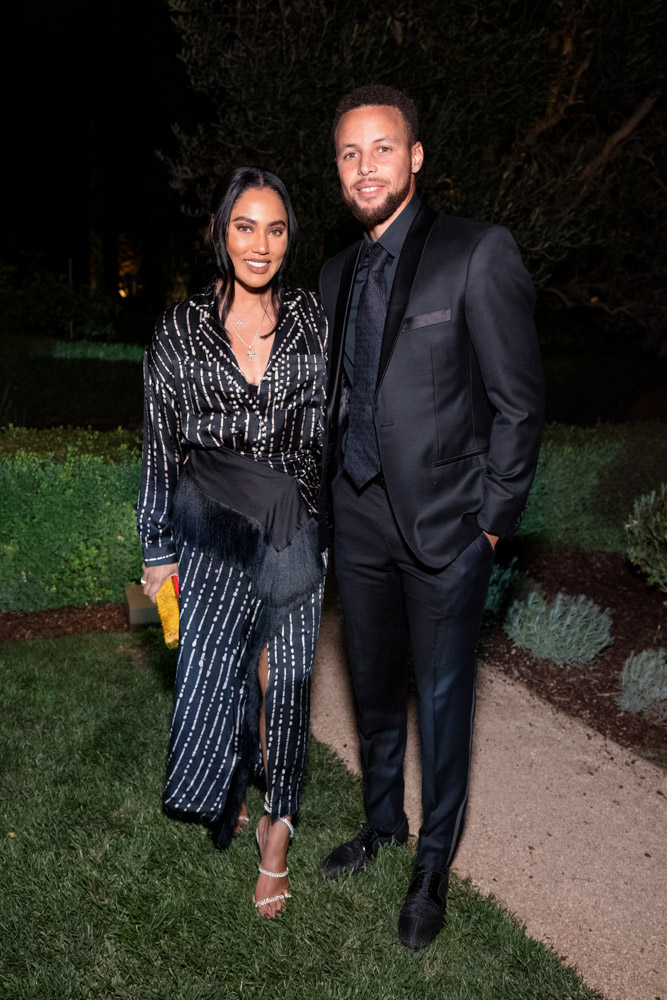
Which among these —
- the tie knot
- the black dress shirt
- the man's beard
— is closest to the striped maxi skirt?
the black dress shirt

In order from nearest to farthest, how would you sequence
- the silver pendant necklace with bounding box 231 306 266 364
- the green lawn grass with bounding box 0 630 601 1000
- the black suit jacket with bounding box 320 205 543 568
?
1. the black suit jacket with bounding box 320 205 543 568
2. the green lawn grass with bounding box 0 630 601 1000
3. the silver pendant necklace with bounding box 231 306 266 364

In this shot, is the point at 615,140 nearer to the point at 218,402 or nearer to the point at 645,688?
the point at 645,688

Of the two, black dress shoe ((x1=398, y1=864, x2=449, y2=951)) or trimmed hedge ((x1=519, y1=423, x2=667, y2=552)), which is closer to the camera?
black dress shoe ((x1=398, y1=864, x2=449, y2=951))

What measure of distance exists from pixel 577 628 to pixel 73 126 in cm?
3702

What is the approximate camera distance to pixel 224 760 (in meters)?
3.10

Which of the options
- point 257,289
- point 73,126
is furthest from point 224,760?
point 73,126

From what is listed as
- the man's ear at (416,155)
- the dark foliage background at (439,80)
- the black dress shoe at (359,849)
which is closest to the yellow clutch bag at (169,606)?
the black dress shoe at (359,849)

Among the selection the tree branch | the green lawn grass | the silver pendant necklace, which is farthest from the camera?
the tree branch

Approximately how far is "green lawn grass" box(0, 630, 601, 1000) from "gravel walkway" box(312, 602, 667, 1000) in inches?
6.4

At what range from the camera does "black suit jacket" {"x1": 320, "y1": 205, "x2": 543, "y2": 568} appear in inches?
105

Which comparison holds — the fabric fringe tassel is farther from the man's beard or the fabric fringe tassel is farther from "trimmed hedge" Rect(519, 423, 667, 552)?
"trimmed hedge" Rect(519, 423, 667, 552)

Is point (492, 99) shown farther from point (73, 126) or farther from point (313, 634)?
point (73, 126)

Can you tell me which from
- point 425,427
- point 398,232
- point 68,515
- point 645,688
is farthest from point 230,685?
point 68,515

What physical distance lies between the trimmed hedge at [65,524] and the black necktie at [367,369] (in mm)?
3122
